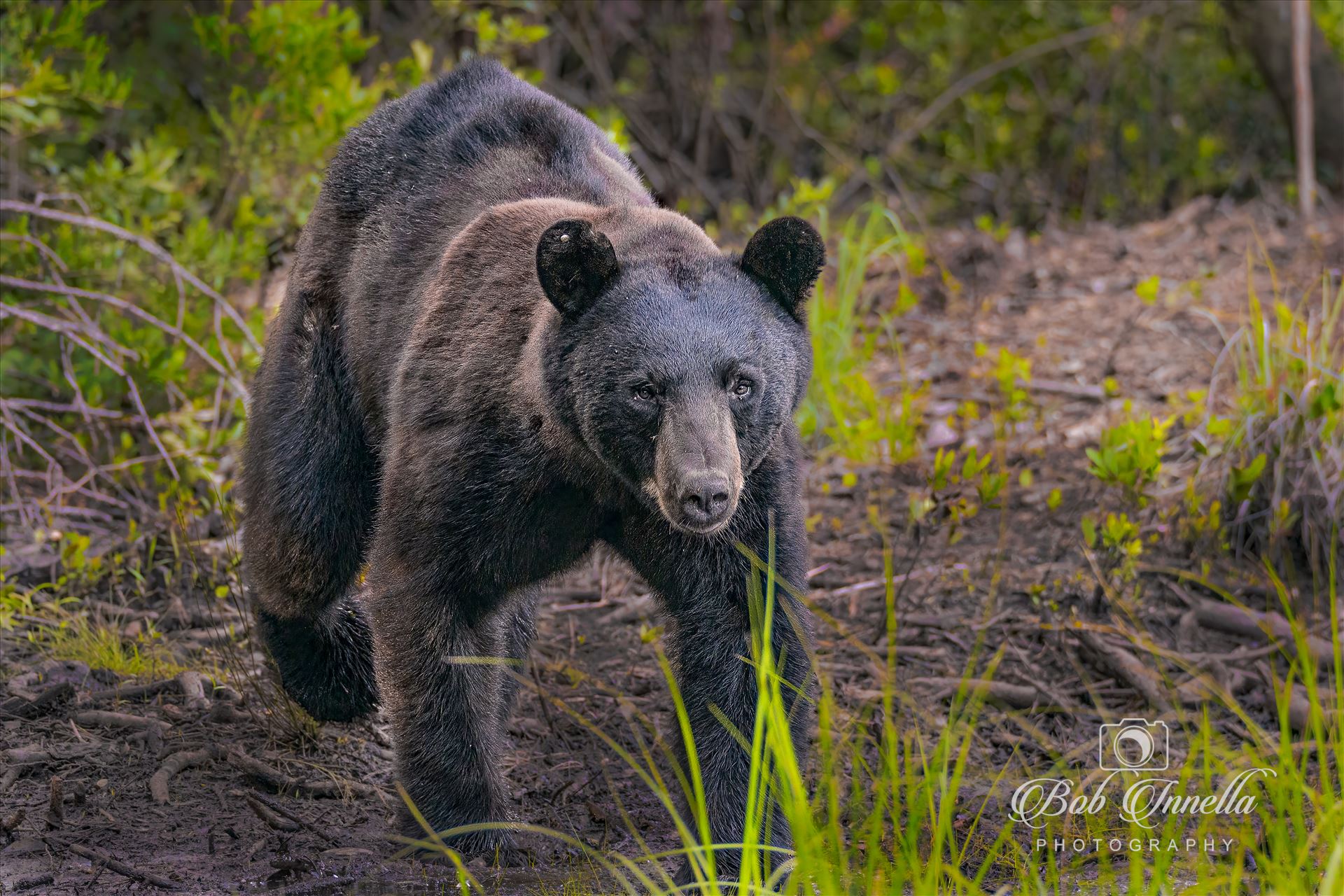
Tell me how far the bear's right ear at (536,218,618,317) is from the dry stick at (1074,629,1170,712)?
2303 millimetres

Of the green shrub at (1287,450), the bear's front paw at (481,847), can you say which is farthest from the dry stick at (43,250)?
the green shrub at (1287,450)

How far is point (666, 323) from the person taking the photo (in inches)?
135

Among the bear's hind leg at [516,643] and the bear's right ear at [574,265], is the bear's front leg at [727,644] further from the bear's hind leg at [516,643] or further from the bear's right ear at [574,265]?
the bear's hind leg at [516,643]

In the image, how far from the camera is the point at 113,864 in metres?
3.62

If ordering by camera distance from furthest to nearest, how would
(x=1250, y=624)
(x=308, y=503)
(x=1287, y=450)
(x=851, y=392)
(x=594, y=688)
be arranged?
(x=851, y=392) < (x=1287, y=450) < (x=1250, y=624) < (x=594, y=688) < (x=308, y=503)

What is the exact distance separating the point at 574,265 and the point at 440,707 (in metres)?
1.17

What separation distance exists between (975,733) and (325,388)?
2.24m

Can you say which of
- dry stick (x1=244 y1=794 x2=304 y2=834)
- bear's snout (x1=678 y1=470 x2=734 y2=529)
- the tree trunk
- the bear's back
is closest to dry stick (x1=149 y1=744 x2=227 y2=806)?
dry stick (x1=244 y1=794 x2=304 y2=834)

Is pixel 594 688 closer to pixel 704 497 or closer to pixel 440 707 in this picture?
pixel 440 707

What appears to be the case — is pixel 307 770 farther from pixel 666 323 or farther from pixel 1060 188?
pixel 1060 188

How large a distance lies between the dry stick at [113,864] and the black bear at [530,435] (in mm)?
620

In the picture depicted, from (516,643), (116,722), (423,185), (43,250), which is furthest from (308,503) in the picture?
(43,250)

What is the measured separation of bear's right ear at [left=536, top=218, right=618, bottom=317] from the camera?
337cm

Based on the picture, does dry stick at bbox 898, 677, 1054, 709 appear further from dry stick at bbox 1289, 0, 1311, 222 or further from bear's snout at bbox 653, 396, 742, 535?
dry stick at bbox 1289, 0, 1311, 222
